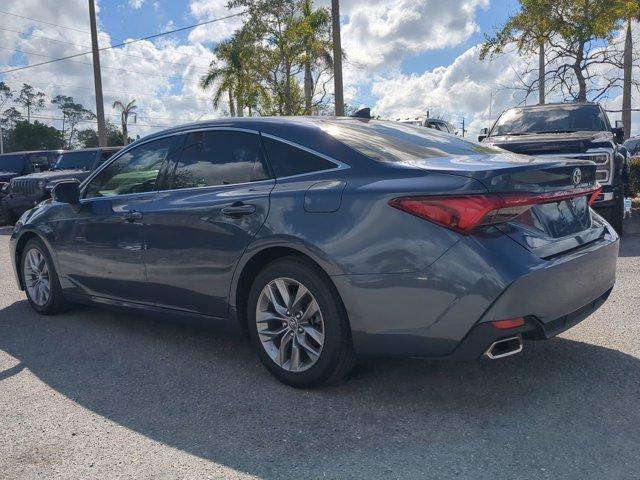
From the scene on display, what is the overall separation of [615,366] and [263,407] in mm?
2208

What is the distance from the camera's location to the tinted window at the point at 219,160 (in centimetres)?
416

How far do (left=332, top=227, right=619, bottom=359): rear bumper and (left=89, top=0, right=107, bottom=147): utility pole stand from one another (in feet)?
75.6

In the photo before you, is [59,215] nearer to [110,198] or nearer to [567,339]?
→ [110,198]

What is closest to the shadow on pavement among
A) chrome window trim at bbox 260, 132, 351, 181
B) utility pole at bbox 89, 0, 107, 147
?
chrome window trim at bbox 260, 132, 351, 181

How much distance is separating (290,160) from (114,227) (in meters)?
1.74

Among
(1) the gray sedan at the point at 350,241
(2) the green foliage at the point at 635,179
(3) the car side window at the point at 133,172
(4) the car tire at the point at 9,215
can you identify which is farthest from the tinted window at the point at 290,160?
(4) the car tire at the point at 9,215

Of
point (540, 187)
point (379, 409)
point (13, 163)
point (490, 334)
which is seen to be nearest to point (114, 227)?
point (379, 409)

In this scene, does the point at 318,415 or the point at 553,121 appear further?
the point at 553,121

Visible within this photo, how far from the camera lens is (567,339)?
177 inches

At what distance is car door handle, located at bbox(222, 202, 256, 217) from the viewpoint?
394 centimetres

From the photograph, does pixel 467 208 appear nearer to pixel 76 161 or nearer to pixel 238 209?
pixel 238 209

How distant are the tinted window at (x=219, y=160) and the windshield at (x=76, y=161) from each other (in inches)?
437

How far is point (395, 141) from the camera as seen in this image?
407 centimetres

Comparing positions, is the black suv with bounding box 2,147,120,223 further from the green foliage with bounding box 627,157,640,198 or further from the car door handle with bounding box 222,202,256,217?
the green foliage with bounding box 627,157,640,198
